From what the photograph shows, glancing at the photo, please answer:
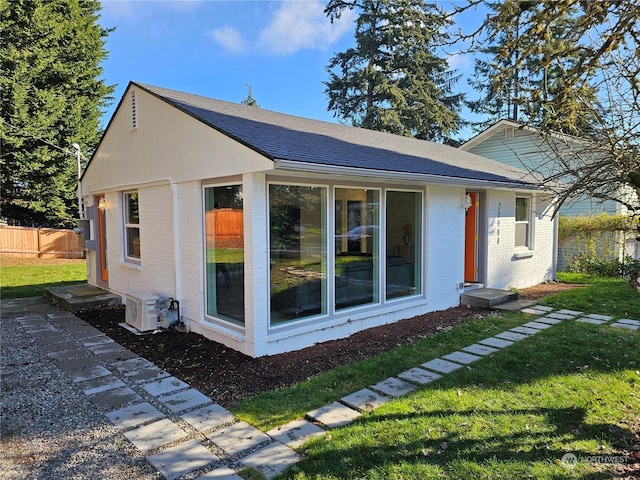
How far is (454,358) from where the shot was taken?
17.1 feet

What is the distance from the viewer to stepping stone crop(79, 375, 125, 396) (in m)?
4.48

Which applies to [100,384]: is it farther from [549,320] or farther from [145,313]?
[549,320]

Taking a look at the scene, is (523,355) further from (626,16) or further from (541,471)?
(626,16)

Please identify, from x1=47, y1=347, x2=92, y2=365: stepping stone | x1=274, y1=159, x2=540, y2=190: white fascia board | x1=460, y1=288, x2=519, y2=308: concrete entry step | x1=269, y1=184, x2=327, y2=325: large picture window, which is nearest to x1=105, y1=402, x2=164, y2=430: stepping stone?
x1=269, y1=184, x2=327, y2=325: large picture window

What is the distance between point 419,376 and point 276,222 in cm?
268

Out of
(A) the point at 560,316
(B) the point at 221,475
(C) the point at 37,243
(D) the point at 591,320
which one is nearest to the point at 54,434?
(B) the point at 221,475

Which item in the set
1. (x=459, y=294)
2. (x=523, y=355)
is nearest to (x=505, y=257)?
(x=459, y=294)

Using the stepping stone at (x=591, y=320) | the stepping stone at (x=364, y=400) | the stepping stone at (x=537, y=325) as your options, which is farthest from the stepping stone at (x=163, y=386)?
the stepping stone at (x=591, y=320)

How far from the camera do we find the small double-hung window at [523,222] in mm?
10562

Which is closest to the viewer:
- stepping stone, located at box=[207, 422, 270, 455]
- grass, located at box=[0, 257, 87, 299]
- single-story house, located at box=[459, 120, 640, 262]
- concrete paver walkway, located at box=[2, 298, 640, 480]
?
concrete paver walkway, located at box=[2, 298, 640, 480]

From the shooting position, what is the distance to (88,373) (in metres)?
4.99

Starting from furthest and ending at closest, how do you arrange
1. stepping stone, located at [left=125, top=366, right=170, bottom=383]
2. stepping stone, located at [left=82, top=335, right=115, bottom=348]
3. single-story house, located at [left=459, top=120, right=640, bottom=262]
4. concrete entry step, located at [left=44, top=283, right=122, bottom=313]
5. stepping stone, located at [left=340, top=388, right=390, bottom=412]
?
single-story house, located at [left=459, top=120, right=640, bottom=262] → concrete entry step, located at [left=44, top=283, right=122, bottom=313] → stepping stone, located at [left=82, top=335, right=115, bottom=348] → stepping stone, located at [left=125, top=366, right=170, bottom=383] → stepping stone, located at [left=340, top=388, right=390, bottom=412]

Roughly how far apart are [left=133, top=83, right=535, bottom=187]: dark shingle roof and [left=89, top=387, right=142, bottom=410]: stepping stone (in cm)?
305

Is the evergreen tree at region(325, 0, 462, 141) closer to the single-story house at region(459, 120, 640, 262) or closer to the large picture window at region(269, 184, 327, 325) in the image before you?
the single-story house at region(459, 120, 640, 262)
